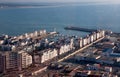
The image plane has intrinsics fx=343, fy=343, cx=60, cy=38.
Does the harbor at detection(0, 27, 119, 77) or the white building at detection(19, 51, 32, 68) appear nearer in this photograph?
the harbor at detection(0, 27, 119, 77)

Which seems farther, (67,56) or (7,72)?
(67,56)

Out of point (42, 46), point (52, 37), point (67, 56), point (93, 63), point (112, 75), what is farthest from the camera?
point (52, 37)

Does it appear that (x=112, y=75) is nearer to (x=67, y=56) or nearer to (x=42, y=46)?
(x=67, y=56)

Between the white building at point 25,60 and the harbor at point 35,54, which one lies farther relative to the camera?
the white building at point 25,60

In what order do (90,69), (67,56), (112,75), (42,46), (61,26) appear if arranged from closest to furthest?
(112,75)
(90,69)
(67,56)
(42,46)
(61,26)

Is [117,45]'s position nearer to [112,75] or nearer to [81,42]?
[81,42]

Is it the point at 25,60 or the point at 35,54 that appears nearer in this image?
the point at 25,60

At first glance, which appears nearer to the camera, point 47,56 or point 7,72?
point 7,72

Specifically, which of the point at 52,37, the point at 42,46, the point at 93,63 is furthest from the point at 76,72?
the point at 52,37

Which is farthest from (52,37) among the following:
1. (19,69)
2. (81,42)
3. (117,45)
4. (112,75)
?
(112,75)
